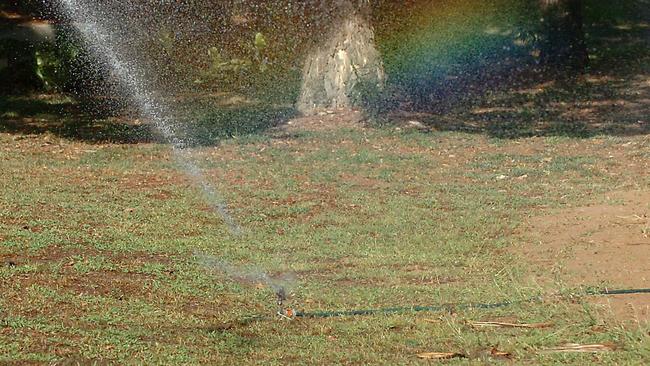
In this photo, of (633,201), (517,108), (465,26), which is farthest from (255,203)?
(465,26)

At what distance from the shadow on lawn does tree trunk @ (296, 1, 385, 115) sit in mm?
414

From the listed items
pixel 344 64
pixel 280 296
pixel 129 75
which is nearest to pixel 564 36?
pixel 344 64

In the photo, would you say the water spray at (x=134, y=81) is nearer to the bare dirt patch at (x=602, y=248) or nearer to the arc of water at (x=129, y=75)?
the arc of water at (x=129, y=75)

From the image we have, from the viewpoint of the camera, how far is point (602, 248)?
799cm

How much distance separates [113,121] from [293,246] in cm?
658

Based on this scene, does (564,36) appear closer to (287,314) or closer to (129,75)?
(129,75)

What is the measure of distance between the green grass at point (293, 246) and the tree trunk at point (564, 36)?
4.31 meters

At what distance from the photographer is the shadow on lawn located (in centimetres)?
1355

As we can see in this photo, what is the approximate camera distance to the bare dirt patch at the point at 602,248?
21.7ft

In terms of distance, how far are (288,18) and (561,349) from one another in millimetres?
13552

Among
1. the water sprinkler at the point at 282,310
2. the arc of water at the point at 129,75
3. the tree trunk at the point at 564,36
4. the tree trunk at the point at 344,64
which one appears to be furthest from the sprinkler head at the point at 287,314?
the tree trunk at the point at 564,36

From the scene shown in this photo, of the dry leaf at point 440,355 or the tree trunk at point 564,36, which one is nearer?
the dry leaf at point 440,355

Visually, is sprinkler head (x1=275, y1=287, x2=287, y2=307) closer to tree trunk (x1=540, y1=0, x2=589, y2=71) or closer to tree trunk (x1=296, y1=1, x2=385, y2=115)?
tree trunk (x1=296, y1=1, x2=385, y2=115)

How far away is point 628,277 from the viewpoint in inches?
282
